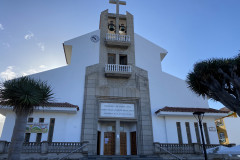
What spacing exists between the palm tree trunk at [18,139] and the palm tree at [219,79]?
37.2 ft

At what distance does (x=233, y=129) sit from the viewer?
26828 mm

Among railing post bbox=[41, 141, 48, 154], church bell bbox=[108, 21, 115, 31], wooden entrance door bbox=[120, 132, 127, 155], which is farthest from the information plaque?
church bell bbox=[108, 21, 115, 31]

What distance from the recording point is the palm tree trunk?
8664mm

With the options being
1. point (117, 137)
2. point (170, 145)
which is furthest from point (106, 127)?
point (170, 145)

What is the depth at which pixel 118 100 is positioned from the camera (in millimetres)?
17578

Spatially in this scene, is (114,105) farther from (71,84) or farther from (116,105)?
(71,84)

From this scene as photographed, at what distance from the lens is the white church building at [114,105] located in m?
15.5

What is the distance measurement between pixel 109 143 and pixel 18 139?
9552 mm

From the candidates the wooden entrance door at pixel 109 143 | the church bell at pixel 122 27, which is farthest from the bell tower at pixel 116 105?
the church bell at pixel 122 27

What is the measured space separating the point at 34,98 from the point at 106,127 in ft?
31.1

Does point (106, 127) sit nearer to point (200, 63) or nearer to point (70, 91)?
point (70, 91)

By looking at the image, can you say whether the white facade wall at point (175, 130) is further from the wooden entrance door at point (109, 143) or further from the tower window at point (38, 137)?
the tower window at point (38, 137)

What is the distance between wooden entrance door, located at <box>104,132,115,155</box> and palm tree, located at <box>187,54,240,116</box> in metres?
8.47

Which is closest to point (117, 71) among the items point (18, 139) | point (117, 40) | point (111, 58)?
point (111, 58)
